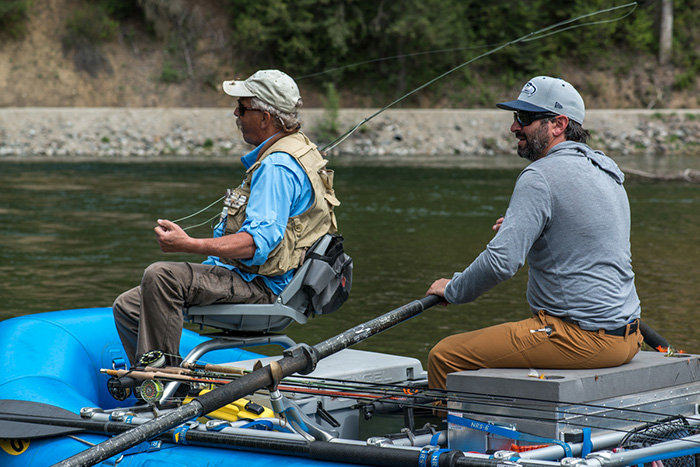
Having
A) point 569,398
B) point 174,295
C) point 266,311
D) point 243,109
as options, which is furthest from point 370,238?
point 569,398

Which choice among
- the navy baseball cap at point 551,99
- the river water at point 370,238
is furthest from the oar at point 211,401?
the river water at point 370,238

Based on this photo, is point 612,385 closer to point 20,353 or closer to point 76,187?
point 20,353

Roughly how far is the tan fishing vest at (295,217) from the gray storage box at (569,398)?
102cm

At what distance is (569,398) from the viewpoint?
3012mm

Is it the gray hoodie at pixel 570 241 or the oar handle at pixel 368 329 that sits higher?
the gray hoodie at pixel 570 241

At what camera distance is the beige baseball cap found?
13.1ft

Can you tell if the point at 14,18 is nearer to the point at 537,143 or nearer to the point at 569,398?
the point at 537,143

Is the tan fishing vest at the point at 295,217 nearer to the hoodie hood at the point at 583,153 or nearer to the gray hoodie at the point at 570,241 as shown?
the gray hoodie at the point at 570,241

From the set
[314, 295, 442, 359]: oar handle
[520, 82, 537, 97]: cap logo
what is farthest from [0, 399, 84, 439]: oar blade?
[520, 82, 537, 97]: cap logo

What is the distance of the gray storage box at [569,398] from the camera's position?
9.85 feet

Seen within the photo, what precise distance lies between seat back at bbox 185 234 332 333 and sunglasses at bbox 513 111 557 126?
41.0 inches

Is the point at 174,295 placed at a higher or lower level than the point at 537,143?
lower

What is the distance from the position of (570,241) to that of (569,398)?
1.84ft

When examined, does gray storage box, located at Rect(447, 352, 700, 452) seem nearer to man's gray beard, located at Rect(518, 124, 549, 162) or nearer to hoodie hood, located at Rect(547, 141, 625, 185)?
hoodie hood, located at Rect(547, 141, 625, 185)
